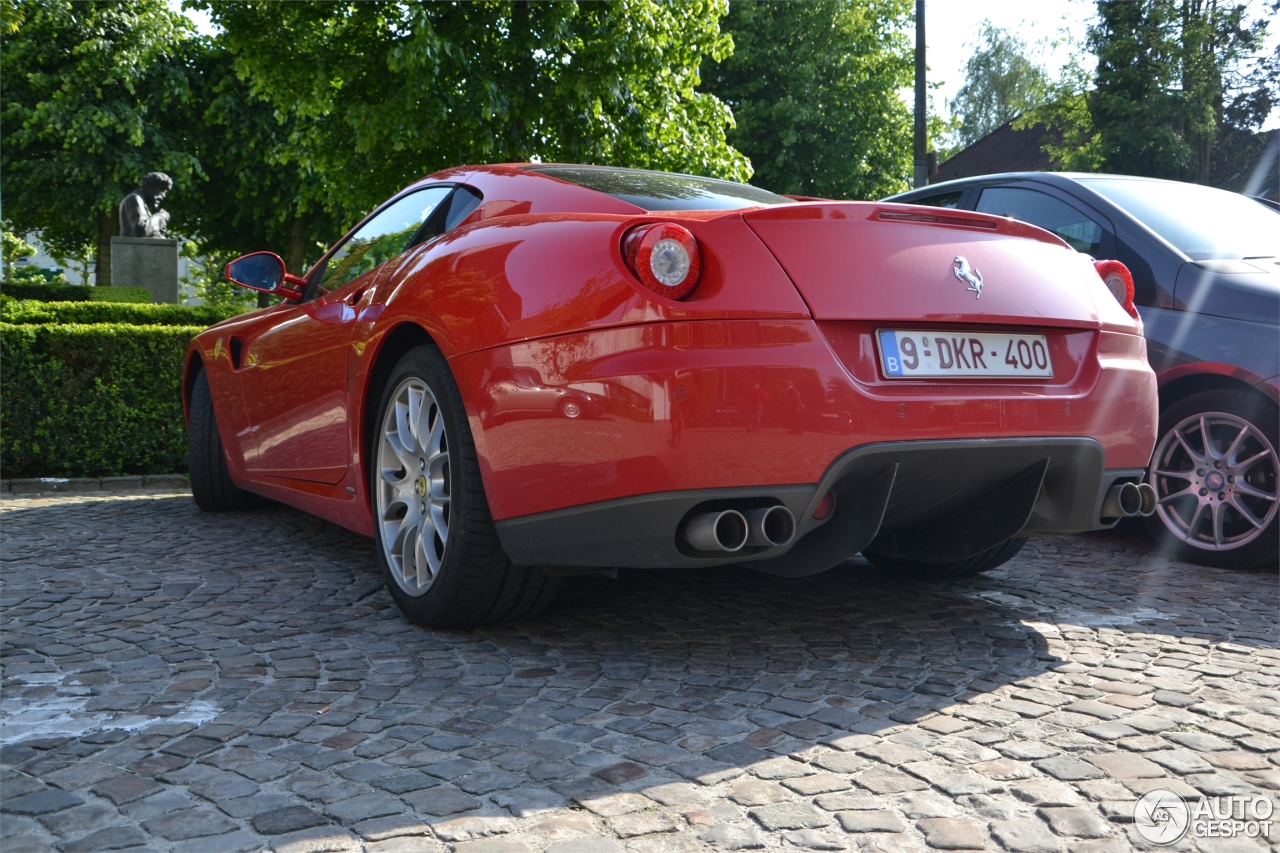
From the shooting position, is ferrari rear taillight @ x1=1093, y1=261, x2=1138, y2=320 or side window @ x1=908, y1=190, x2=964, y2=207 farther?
side window @ x1=908, y1=190, x2=964, y2=207

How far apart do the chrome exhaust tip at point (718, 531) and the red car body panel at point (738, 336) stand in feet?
0.31

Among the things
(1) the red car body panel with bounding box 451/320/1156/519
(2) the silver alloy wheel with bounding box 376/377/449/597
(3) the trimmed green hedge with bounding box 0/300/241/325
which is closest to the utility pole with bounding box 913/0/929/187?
(3) the trimmed green hedge with bounding box 0/300/241/325

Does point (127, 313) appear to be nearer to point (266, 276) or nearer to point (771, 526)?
point (266, 276)

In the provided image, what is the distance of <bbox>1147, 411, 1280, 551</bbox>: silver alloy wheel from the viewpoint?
490cm

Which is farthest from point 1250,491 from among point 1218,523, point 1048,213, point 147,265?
point 147,265

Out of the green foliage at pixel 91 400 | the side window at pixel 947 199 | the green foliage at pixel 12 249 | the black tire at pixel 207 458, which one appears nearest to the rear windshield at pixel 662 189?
the side window at pixel 947 199

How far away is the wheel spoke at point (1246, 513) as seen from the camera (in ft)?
16.0

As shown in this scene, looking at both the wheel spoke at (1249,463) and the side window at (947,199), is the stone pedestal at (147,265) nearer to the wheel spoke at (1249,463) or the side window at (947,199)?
the side window at (947,199)

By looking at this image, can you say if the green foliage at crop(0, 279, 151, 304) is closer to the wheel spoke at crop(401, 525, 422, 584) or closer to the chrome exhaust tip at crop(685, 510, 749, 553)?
the wheel spoke at crop(401, 525, 422, 584)

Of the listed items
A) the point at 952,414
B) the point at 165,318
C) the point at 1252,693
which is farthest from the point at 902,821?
the point at 165,318

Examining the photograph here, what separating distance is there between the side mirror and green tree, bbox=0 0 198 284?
27.8m

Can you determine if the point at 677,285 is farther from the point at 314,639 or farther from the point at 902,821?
the point at 314,639

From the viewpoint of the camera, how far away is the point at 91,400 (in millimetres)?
7949

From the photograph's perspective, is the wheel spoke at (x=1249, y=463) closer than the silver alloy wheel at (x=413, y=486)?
No
